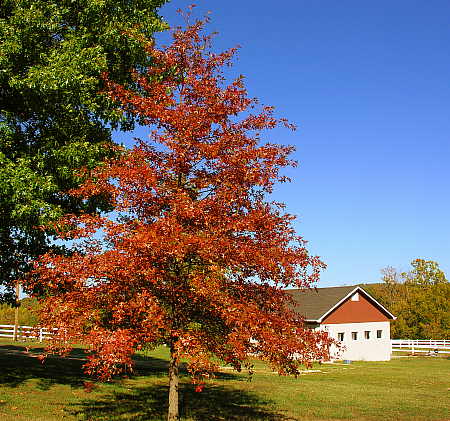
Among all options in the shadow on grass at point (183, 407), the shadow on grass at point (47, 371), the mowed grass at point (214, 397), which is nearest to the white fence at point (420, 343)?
the mowed grass at point (214, 397)

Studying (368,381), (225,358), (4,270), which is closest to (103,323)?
(225,358)

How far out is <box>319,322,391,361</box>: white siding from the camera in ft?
147

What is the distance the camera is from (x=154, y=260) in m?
9.73

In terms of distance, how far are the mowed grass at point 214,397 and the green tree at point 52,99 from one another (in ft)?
15.0

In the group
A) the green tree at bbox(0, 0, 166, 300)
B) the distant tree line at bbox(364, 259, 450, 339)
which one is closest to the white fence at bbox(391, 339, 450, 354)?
the distant tree line at bbox(364, 259, 450, 339)

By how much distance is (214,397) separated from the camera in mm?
19672

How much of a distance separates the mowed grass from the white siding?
15.3m

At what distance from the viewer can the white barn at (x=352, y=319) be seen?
43.7 metres

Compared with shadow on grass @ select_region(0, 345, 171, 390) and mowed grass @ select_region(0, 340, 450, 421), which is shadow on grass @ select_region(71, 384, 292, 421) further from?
shadow on grass @ select_region(0, 345, 171, 390)

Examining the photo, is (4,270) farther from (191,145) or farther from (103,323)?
(191,145)

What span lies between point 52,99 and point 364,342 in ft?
129

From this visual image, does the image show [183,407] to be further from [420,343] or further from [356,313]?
[420,343]

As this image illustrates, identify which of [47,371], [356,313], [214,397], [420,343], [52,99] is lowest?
[420,343]

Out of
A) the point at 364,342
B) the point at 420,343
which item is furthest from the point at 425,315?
the point at 364,342
